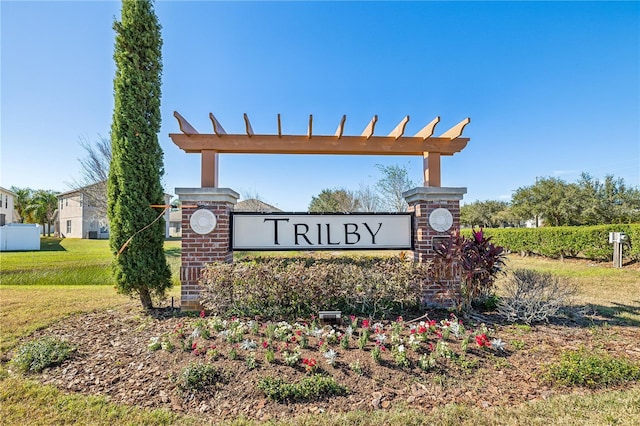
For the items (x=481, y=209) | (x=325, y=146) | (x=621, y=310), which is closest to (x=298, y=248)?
(x=325, y=146)

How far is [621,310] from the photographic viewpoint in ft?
17.2

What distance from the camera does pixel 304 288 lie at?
4215 mm

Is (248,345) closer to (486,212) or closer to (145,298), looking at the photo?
(145,298)

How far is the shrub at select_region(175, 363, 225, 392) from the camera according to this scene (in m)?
2.62

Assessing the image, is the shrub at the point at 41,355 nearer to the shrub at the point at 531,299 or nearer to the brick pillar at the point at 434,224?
the brick pillar at the point at 434,224

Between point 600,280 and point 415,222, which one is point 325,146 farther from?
point 600,280

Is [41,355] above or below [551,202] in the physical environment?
below

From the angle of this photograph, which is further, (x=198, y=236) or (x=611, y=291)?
(x=611, y=291)

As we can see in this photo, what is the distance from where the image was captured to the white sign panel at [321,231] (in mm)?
4930

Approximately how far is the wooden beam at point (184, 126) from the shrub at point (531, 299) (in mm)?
5596

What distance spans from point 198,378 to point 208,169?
3.31m

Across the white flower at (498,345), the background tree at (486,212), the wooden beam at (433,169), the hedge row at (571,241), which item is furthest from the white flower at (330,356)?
the background tree at (486,212)

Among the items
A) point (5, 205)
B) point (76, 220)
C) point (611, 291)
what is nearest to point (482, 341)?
point (611, 291)

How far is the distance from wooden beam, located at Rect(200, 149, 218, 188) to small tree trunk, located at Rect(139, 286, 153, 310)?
76.3 inches
